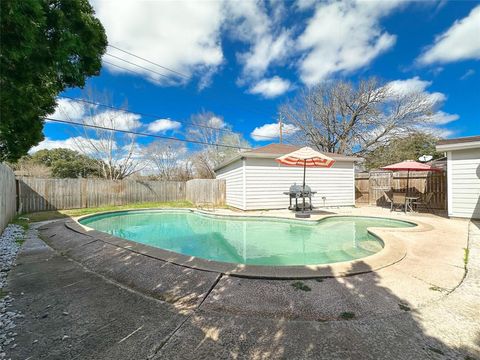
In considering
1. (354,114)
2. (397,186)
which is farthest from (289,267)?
(354,114)

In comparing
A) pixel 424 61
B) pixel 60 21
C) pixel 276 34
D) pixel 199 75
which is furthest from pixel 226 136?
pixel 60 21

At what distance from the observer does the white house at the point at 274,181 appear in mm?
11094

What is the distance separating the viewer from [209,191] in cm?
1498

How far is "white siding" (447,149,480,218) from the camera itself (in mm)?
7586

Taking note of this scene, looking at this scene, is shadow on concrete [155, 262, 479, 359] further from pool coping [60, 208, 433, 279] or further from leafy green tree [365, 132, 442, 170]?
leafy green tree [365, 132, 442, 170]

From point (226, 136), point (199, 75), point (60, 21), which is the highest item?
point (199, 75)

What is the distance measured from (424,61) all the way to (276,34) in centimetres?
1053

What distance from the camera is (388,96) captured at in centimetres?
2088

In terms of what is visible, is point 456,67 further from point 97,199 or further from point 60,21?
point 97,199

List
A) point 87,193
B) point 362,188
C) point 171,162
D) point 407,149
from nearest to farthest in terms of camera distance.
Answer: point 87,193
point 362,188
point 407,149
point 171,162

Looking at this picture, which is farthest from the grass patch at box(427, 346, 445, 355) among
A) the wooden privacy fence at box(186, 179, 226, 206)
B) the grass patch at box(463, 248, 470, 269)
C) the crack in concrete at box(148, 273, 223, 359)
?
the wooden privacy fence at box(186, 179, 226, 206)

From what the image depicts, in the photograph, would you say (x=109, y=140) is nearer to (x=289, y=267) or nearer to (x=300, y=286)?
(x=289, y=267)

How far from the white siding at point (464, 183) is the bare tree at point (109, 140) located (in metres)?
20.5

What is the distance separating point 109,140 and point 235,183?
14260 millimetres
